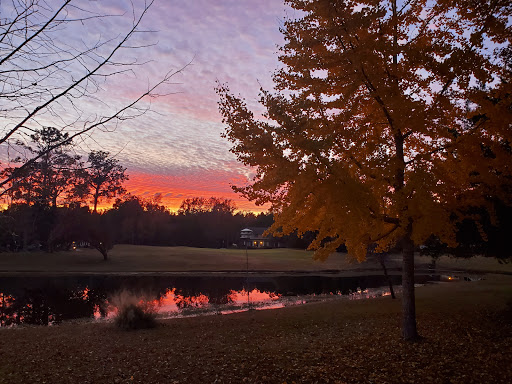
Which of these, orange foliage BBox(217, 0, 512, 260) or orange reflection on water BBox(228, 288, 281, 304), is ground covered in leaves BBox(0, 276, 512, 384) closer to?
orange foliage BBox(217, 0, 512, 260)

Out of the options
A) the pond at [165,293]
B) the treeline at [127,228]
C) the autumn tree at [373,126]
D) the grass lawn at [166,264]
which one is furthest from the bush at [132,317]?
the treeline at [127,228]

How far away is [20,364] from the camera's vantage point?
343 inches

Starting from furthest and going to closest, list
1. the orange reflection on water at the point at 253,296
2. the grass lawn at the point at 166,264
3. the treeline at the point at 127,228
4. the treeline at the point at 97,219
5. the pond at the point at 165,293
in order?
the treeline at the point at 127,228 → the grass lawn at the point at 166,264 → the orange reflection on water at the point at 253,296 → the pond at the point at 165,293 → the treeline at the point at 97,219

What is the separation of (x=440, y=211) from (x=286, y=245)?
84424 mm

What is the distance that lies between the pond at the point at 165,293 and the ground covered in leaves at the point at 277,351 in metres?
Result: 4.08

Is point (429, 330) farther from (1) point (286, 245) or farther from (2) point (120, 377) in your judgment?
(1) point (286, 245)

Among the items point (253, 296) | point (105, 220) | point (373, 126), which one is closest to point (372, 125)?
point (373, 126)

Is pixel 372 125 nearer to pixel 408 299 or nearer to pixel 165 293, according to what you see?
pixel 408 299

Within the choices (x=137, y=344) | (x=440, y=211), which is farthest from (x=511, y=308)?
(x=137, y=344)

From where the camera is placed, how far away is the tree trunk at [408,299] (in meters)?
9.75

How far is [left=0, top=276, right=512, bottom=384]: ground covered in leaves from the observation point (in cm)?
720

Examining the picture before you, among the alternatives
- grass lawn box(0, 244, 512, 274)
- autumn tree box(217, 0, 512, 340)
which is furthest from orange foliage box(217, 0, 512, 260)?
grass lawn box(0, 244, 512, 274)

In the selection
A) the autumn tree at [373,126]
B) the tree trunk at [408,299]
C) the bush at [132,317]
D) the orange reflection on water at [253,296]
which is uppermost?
the autumn tree at [373,126]

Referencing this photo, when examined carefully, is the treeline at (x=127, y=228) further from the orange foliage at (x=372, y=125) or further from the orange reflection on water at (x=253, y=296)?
the orange foliage at (x=372, y=125)
